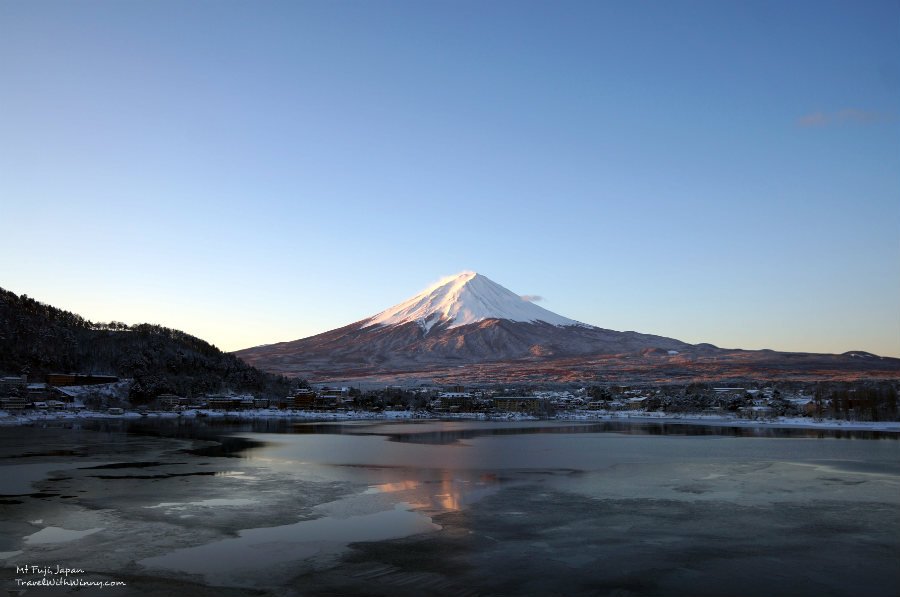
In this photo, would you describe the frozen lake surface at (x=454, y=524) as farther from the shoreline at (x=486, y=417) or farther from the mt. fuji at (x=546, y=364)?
the mt. fuji at (x=546, y=364)

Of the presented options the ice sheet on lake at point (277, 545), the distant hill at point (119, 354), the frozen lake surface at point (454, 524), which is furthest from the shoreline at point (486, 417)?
the ice sheet on lake at point (277, 545)

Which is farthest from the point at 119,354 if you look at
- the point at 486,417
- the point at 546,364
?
the point at 546,364

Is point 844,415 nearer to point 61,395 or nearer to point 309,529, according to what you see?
point 309,529

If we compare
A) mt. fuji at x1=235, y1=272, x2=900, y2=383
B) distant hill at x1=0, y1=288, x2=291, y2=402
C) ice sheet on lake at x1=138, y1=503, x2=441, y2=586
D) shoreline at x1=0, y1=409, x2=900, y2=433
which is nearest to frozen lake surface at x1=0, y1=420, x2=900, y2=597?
ice sheet on lake at x1=138, y1=503, x2=441, y2=586

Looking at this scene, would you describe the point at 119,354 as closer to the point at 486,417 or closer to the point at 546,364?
the point at 486,417

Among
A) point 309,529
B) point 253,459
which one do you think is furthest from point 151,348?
point 309,529
